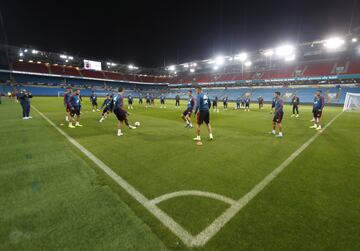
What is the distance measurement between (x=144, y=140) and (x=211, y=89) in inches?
2666

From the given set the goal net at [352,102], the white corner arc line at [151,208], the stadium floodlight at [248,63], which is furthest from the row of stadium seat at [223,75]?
the white corner arc line at [151,208]

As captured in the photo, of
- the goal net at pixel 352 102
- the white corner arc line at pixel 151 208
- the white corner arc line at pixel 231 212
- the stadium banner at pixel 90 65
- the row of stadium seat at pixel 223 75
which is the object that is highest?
the stadium banner at pixel 90 65

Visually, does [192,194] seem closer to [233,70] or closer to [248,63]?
[248,63]

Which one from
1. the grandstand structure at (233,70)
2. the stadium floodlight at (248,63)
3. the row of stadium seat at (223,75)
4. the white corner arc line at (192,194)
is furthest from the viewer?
the stadium floodlight at (248,63)

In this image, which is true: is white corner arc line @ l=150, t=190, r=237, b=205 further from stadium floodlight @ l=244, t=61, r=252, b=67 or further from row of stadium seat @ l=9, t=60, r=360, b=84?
stadium floodlight @ l=244, t=61, r=252, b=67

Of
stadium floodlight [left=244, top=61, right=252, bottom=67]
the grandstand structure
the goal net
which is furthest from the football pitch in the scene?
stadium floodlight [left=244, top=61, right=252, bottom=67]

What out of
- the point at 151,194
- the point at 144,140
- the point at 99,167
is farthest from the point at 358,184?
the point at 144,140

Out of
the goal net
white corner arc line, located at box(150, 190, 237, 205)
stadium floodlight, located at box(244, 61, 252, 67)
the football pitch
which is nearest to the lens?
the football pitch

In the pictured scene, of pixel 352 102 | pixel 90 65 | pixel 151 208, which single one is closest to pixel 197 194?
pixel 151 208

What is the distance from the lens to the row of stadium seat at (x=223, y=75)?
49572 mm

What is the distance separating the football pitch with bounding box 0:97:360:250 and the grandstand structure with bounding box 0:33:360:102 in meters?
49.2

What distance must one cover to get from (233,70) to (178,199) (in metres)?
75.8

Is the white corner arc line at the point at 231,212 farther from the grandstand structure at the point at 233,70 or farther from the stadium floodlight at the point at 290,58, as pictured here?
the stadium floodlight at the point at 290,58

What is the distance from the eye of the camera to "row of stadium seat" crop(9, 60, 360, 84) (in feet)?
163
